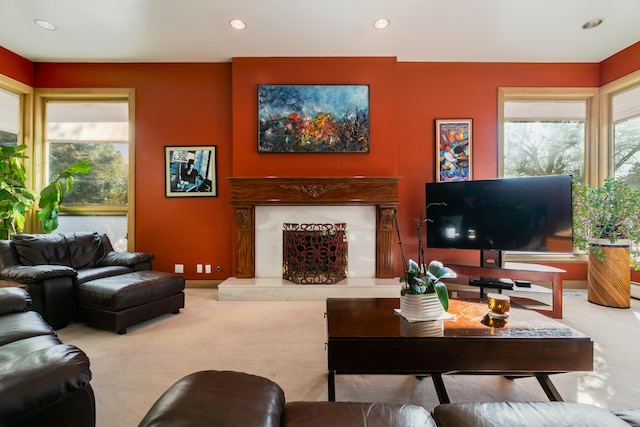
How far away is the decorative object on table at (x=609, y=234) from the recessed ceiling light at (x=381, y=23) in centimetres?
286

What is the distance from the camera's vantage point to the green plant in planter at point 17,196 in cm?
342

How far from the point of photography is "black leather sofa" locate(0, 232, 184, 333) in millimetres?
2529

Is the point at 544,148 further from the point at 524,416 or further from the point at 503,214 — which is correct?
the point at 524,416

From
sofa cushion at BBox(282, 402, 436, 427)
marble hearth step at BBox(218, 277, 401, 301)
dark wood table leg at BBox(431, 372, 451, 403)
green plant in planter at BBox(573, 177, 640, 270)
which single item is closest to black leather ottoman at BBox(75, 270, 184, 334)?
marble hearth step at BBox(218, 277, 401, 301)

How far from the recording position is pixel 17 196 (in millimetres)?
3447

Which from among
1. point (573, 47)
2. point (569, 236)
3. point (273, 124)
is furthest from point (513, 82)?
point (273, 124)

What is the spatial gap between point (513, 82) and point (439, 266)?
12.4ft

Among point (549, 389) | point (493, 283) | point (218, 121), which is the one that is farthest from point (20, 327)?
point (493, 283)

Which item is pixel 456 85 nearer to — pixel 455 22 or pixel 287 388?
pixel 455 22

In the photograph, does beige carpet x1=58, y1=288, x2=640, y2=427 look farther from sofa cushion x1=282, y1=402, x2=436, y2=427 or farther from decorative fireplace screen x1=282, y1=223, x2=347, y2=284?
sofa cushion x1=282, y1=402, x2=436, y2=427

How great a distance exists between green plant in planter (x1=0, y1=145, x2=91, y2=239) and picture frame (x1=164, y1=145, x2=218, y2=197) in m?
1.00

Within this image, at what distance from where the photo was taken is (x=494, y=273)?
3.12m

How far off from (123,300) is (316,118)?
9.79ft

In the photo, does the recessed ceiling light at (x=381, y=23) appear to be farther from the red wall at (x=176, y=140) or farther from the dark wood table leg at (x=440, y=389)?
the dark wood table leg at (x=440, y=389)
